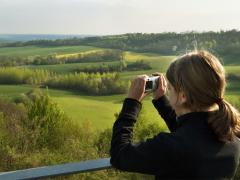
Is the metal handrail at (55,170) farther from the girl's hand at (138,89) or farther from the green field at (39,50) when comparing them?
the green field at (39,50)

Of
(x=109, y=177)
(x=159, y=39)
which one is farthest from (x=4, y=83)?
(x=109, y=177)

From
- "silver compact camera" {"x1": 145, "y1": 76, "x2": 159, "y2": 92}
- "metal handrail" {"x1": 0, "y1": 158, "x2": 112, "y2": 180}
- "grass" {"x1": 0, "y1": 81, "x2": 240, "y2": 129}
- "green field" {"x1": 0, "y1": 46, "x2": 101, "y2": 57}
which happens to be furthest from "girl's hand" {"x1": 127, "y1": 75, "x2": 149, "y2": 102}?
"green field" {"x1": 0, "y1": 46, "x2": 101, "y2": 57}

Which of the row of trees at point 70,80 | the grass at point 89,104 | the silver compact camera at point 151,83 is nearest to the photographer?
the silver compact camera at point 151,83

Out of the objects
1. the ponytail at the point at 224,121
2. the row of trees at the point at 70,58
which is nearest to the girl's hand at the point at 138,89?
the ponytail at the point at 224,121

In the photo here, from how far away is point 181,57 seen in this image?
1.85m

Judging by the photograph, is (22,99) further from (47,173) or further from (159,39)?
(47,173)

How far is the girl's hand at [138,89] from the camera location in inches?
75.6

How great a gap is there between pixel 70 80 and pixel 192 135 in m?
67.3

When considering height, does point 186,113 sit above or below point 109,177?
above

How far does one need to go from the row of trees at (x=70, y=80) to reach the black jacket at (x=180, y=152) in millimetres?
61163

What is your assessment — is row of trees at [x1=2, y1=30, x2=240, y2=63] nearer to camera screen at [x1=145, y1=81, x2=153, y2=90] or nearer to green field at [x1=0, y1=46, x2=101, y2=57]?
green field at [x1=0, y1=46, x2=101, y2=57]

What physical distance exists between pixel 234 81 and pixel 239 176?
5550 centimetres

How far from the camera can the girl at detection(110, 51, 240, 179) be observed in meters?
1.74

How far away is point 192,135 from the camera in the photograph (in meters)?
1.77
